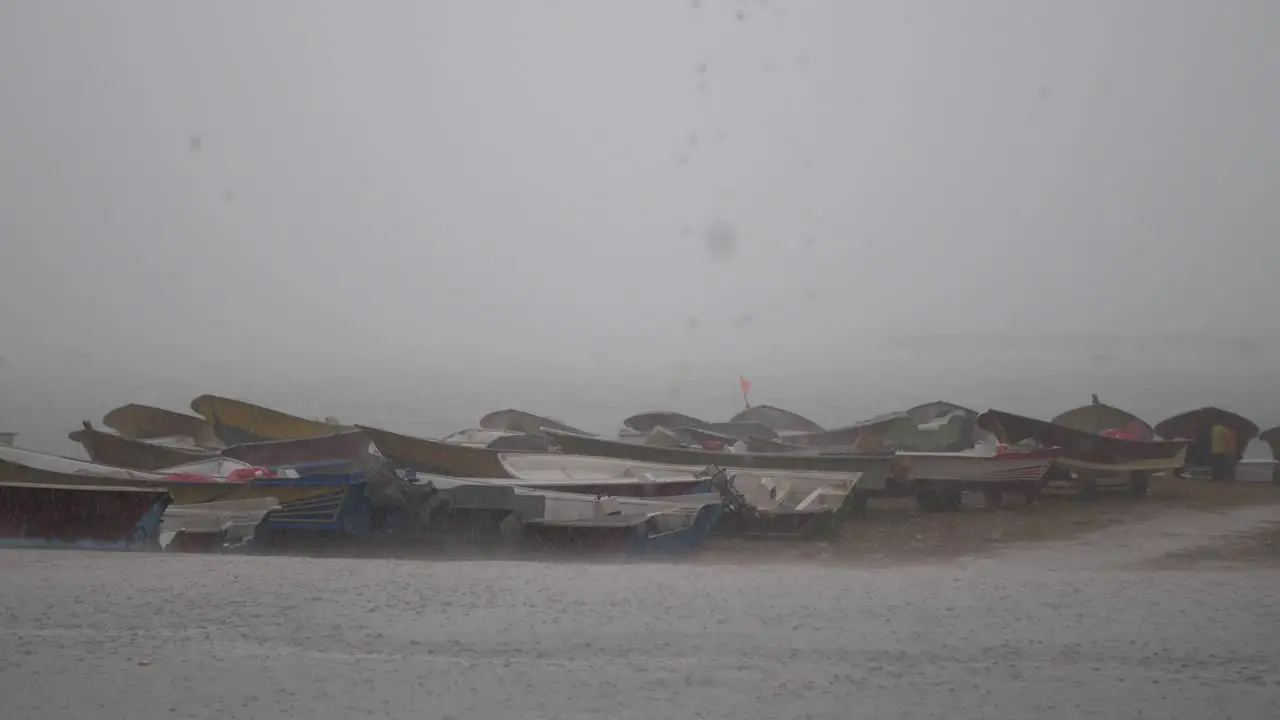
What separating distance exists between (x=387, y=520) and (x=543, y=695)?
700 cm

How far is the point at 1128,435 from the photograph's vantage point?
18.8 metres

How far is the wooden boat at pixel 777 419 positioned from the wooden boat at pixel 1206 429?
740 centimetres

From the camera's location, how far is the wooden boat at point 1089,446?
1572 cm

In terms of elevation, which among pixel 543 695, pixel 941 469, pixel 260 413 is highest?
pixel 260 413

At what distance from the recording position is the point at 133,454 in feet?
53.3

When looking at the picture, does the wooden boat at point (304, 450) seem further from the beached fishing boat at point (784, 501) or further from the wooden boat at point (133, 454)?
the beached fishing boat at point (784, 501)

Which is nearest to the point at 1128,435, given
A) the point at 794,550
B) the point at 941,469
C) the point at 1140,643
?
the point at 941,469

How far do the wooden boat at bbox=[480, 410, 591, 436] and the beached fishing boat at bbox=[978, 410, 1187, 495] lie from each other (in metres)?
8.52

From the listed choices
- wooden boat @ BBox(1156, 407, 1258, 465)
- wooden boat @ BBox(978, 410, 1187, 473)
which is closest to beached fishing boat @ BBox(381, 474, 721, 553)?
wooden boat @ BBox(978, 410, 1187, 473)

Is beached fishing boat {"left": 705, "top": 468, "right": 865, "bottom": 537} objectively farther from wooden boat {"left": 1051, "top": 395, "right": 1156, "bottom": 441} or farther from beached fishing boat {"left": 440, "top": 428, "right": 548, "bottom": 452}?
wooden boat {"left": 1051, "top": 395, "right": 1156, "bottom": 441}

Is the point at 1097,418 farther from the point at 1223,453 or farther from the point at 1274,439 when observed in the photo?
the point at 1274,439

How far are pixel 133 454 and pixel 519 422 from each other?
7808mm

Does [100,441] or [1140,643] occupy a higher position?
[100,441]

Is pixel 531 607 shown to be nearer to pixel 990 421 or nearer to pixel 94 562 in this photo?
pixel 94 562
